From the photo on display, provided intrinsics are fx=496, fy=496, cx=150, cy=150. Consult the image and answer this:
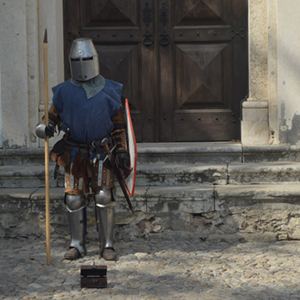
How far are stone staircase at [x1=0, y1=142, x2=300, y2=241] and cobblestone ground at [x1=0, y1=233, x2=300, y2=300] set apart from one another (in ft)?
0.39

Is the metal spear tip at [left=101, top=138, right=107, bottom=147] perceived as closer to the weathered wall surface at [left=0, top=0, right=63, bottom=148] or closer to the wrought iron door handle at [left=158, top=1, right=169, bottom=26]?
the weathered wall surface at [left=0, top=0, right=63, bottom=148]

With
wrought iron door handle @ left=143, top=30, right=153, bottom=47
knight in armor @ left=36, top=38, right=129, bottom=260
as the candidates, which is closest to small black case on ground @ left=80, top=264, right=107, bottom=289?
knight in armor @ left=36, top=38, right=129, bottom=260

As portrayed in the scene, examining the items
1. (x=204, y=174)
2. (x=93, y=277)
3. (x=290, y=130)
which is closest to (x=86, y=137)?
(x=93, y=277)

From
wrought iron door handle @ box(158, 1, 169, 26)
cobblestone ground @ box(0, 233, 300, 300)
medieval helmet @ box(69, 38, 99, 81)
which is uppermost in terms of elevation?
wrought iron door handle @ box(158, 1, 169, 26)

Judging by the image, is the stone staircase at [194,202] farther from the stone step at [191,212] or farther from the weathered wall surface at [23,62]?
the weathered wall surface at [23,62]

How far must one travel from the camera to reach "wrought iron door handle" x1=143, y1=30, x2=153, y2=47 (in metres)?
5.27

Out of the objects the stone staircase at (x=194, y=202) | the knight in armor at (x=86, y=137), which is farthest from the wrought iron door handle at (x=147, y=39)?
the knight in armor at (x=86, y=137)

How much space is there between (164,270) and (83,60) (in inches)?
62.5

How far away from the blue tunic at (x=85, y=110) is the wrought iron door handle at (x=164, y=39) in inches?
68.8

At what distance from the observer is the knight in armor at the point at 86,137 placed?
142 inches

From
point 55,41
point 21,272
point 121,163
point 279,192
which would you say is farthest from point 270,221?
point 55,41

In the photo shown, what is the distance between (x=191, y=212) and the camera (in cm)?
414

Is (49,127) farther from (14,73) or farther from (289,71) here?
(289,71)

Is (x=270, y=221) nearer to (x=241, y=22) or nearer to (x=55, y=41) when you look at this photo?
(x=241, y=22)
